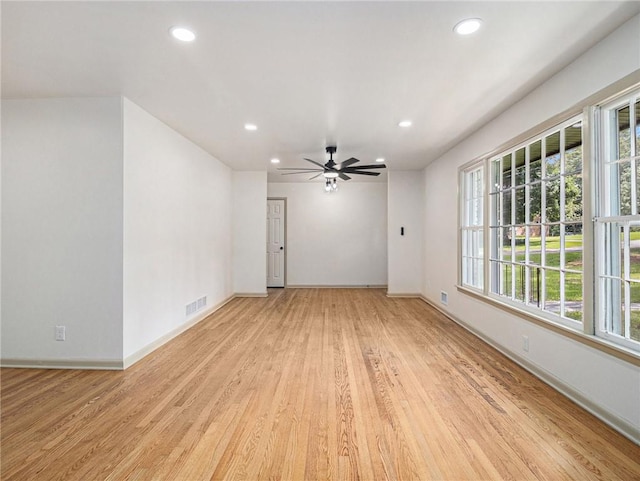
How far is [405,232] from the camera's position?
6598mm

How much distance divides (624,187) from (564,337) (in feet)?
3.81

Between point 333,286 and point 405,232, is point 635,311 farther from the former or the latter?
point 333,286

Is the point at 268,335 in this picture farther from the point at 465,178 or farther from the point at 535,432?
the point at 465,178

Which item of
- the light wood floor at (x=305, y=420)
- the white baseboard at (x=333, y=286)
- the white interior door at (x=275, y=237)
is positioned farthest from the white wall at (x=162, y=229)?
the white baseboard at (x=333, y=286)

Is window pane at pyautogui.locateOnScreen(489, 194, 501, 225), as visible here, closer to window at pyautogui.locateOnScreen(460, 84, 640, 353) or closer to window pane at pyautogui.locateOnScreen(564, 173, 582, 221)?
window at pyautogui.locateOnScreen(460, 84, 640, 353)

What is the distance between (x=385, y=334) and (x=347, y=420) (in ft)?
6.79

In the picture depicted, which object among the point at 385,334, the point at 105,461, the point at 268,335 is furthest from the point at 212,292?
the point at 105,461

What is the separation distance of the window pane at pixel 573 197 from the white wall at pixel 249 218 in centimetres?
499

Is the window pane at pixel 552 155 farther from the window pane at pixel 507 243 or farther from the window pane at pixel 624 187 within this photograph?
the window pane at pixel 507 243

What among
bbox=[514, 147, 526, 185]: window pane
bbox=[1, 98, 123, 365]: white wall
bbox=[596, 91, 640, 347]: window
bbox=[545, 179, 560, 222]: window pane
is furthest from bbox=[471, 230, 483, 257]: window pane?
bbox=[1, 98, 123, 365]: white wall

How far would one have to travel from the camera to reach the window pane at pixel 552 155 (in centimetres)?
280

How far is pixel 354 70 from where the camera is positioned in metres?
2.58

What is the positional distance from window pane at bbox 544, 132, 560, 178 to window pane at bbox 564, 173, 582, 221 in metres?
0.17

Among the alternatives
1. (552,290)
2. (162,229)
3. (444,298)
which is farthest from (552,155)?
(162,229)
